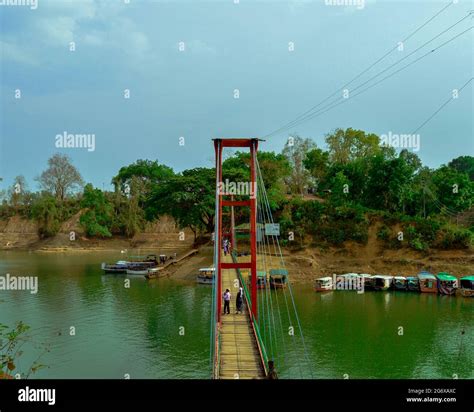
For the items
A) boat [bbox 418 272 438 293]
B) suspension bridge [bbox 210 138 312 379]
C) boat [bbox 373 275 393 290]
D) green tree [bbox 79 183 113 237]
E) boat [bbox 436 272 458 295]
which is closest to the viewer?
suspension bridge [bbox 210 138 312 379]

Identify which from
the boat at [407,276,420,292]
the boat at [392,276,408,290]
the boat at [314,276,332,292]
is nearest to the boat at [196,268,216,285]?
the boat at [314,276,332,292]

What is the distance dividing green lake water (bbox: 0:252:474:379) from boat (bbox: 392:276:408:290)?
3.20ft

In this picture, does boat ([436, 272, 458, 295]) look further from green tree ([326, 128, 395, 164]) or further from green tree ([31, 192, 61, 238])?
green tree ([31, 192, 61, 238])

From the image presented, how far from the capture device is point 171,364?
573 inches

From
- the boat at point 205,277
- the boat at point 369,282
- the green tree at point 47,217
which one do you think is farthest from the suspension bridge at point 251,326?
the green tree at point 47,217

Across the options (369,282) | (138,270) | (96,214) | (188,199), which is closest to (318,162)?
(188,199)

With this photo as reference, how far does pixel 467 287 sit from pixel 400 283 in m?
3.54

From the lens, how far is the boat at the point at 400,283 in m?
26.6

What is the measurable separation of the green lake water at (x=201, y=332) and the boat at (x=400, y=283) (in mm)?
977

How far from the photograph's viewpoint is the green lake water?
14289mm

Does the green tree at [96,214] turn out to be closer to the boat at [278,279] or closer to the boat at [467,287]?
the boat at [278,279]

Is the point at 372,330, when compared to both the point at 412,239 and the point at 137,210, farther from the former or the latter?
the point at 137,210
